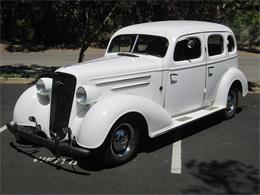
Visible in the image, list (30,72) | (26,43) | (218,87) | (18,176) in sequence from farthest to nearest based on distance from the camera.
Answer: (26,43) → (30,72) → (218,87) → (18,176)

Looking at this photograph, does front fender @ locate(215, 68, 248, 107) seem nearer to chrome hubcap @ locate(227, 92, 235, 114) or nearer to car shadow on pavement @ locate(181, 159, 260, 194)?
chrome hubcap @ locate(227, 92, 235, 114)

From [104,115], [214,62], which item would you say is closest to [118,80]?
[104,115]

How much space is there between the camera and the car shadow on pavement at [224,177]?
500cm

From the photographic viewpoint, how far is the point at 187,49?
22.8 feet

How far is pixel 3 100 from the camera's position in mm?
9141

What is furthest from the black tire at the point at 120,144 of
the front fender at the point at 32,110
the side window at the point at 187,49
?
the side window at the point at 187,49

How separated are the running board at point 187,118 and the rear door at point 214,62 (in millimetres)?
172

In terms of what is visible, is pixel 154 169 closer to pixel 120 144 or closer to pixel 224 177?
pixel 120 144

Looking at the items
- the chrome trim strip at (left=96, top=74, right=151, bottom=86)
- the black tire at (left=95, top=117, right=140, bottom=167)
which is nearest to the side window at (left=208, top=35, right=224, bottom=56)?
the chrome trim strip at (left=96, top=74, right=151, bottom=86)

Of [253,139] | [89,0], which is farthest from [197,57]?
[89,0]

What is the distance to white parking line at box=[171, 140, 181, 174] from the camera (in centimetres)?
557

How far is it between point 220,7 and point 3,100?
220 inches

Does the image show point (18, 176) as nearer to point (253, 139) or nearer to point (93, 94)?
point (93, 94)

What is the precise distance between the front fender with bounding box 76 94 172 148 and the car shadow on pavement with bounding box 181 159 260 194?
100 cm
